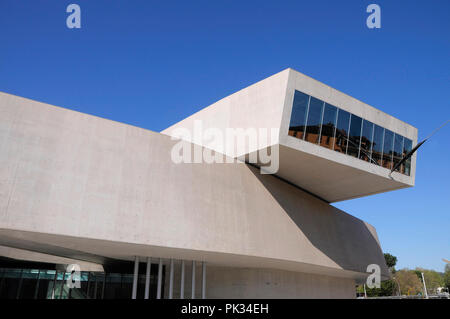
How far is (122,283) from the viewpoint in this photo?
22938mm

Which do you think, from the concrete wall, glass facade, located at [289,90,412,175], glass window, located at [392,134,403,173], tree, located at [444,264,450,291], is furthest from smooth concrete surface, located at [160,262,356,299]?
tree, located at [444,264,450,291]

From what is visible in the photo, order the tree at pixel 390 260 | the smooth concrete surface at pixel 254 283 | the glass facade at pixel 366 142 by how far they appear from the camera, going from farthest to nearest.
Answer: the tree at pixel 390 260
the smooth concrete surface at pixel 254 283
the glass facade at pixel 366 142

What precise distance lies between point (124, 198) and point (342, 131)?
12.4 meters

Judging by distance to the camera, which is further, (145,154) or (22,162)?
(145,154)

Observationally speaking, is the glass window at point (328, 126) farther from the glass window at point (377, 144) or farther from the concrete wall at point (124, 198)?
the concrete wall at point (124, 198)

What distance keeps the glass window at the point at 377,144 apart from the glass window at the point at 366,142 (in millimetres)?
344

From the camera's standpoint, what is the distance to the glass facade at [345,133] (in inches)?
758

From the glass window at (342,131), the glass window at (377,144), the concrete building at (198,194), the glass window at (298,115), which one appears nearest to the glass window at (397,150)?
the concrete building at (198,194)

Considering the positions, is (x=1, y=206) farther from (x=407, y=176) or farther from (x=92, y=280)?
(x=407, y=176)

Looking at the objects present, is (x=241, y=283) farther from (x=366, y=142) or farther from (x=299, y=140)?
(x=366, y=142)

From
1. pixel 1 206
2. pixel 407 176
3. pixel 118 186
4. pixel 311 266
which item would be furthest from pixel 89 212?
pixel 407 176

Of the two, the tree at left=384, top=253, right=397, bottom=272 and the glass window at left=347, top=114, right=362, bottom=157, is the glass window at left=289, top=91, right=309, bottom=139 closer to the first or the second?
the glass window at left=347, top=114, right=362, bottom=157

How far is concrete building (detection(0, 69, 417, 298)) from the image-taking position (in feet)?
45.5

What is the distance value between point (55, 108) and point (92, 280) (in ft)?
39.2
